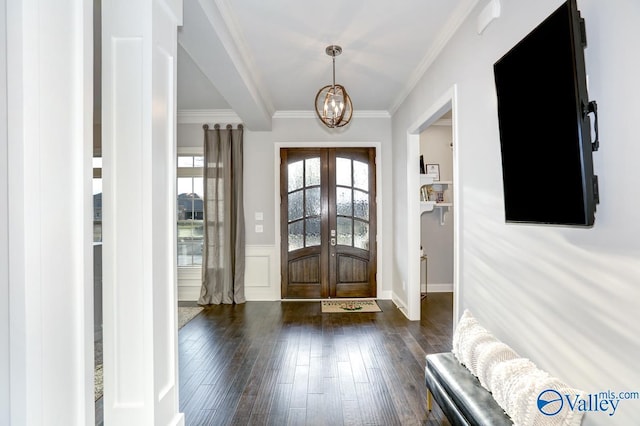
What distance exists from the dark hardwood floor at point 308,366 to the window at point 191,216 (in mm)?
1306

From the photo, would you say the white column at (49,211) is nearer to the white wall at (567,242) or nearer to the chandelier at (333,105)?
the white wall at (567,242)

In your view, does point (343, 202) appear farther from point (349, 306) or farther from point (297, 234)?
point (349, 306)

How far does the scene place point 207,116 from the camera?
5.39 metres

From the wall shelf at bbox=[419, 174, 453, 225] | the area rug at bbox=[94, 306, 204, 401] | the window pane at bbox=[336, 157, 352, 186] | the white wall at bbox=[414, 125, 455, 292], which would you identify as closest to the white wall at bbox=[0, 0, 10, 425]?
the area rug at bbox=[94, 306, 204, 401]

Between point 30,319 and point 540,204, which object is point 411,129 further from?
point 30,319

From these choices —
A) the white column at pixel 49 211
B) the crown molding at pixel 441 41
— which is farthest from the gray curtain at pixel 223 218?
the white column at pixel 49 211

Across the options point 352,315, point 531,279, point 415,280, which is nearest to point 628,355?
point 531,279

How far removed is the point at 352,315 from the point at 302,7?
349cm

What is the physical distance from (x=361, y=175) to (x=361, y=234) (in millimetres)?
915

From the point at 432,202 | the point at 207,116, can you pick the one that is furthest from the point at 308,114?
the point at 432,202

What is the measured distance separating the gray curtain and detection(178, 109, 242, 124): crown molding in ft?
0.48

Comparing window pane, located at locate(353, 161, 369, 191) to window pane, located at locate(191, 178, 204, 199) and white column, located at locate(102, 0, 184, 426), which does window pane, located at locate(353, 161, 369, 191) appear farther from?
white column, located at locate(102, 0, 184, 426)

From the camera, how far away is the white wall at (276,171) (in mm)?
5363

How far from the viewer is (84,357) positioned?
36.4 inches
